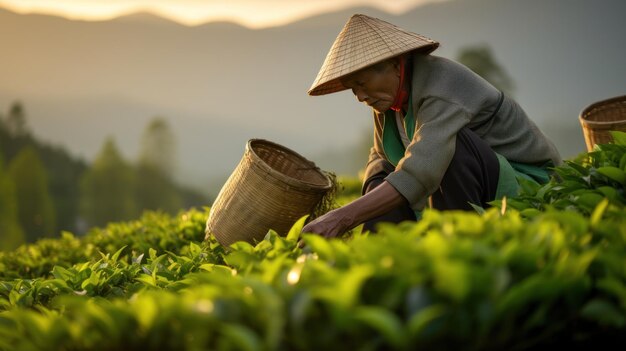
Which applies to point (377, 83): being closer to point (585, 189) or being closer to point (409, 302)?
point (585, 189)

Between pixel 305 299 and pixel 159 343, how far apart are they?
332 mm

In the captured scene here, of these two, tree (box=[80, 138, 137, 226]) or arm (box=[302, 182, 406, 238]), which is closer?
arm (box=[302, 182, 406, 238])

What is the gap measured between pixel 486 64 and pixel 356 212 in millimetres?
33756

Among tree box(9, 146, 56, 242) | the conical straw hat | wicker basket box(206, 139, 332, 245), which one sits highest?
the conical straw hat

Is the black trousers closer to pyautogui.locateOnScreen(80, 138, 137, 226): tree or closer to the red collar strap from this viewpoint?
the red collar strap

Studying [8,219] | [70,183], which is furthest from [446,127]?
[70,183]

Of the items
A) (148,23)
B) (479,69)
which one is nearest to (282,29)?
(148,23)

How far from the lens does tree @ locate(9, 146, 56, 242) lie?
35.4m

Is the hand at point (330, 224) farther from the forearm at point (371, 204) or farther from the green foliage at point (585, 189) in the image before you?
the green foliage at point (585, 189)

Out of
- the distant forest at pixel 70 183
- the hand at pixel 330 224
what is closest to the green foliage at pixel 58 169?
the distant forest at pixel 70 183

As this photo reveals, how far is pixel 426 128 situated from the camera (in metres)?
3.02

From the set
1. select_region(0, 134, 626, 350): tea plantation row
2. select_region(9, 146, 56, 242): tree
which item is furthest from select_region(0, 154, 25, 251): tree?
select_region(0, 134, 626, 350): tea plantation row

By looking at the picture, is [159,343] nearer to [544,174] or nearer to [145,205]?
[544,174]

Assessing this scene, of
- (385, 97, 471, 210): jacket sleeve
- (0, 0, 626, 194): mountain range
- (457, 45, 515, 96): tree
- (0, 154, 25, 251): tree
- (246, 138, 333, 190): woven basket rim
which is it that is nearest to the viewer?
(385, 97, 471, 210): jacket sleeve
